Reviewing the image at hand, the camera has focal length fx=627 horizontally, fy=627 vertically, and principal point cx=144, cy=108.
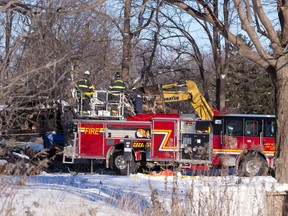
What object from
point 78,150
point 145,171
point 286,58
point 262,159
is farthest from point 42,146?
point 286,58

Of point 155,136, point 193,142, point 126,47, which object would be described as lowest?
point 193,142

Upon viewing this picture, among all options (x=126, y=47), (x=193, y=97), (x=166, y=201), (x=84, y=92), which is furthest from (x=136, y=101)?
(x=166, y=201)

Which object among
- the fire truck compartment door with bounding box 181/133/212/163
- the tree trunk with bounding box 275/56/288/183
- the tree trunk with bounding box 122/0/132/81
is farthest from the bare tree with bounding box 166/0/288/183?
the tree trunk with bounding box 122/0/132/81

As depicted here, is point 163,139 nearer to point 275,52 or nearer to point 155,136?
point 155,136

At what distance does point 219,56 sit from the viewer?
2636cm

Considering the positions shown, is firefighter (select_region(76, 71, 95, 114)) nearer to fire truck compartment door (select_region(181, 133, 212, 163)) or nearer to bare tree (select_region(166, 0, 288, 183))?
fire truck compartment door (select_region(181, 133, 212, 163))

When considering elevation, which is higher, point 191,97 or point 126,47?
point 126,47

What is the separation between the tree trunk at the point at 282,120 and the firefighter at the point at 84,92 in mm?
9444

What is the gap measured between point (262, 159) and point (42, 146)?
24.8 ft

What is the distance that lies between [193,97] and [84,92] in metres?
4.83

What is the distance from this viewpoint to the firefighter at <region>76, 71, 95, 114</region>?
20.2 meters

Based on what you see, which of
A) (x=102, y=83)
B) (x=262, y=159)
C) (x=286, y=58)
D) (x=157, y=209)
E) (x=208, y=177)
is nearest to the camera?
(x=157, y=209)

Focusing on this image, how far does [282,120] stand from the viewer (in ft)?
37.0

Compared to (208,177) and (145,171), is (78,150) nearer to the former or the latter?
(145,171)
